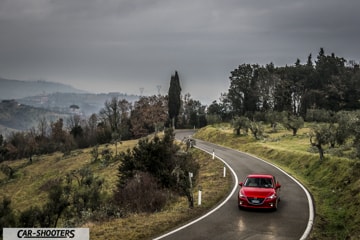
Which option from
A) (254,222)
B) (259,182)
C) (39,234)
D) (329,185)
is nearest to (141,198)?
(259,182)

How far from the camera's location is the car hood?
16.7m

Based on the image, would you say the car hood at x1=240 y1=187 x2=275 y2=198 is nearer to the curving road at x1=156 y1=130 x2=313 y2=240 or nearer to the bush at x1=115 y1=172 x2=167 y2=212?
the curving road at x1=156 y1=130 x2=313 y2=240

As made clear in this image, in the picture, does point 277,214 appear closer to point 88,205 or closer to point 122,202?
point 122,202

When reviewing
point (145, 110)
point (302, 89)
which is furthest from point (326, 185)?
point (302, 89)

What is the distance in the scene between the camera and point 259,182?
17953 mm

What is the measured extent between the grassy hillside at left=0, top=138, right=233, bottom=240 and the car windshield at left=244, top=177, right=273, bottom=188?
2.25 m

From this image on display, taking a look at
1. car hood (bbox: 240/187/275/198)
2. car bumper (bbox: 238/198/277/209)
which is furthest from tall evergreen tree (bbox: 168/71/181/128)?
car bumper (bbox: 238/198/277/209)

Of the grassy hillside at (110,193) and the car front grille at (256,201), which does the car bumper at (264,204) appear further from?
the grassy hillside at (110,193)

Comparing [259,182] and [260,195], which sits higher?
[259,182]

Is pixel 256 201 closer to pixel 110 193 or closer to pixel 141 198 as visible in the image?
pixel 141 198

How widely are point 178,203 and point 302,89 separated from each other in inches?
3276

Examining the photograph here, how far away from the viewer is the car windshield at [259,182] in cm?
1772

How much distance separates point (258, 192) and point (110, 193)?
20.8m

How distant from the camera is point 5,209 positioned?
2531cm
